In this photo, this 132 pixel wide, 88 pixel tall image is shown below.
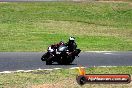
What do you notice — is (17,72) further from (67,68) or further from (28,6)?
(28,6)

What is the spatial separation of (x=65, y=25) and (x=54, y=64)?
20776 mm

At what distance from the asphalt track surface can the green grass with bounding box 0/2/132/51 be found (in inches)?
99.1

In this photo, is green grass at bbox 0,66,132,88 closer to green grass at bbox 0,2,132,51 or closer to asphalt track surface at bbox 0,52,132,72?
asphalt track surface at bbox 0,52,132,72

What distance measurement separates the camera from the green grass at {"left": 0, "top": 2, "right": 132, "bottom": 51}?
31391 mm

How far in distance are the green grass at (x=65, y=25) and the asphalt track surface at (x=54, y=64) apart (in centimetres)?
252

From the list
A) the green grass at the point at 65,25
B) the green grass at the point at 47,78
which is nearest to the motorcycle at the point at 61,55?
the green grass at the point at 47,78

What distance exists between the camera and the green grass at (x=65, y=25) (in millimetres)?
31391

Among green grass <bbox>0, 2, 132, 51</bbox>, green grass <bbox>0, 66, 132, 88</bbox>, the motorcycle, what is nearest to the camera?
green grass <bbox>0, 66, 132, 88</bbox>

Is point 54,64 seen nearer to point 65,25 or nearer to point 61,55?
point 61,55

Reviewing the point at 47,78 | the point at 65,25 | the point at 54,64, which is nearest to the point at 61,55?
the point at 54,64

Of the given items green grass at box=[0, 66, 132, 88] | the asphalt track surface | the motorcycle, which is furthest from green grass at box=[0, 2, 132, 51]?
green grass at box=[0, 66, 132, 88]

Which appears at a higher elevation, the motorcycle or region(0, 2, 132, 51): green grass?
the motorcycle

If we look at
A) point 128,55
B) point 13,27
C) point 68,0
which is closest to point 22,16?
point 13,27

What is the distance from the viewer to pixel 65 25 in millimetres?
42125
